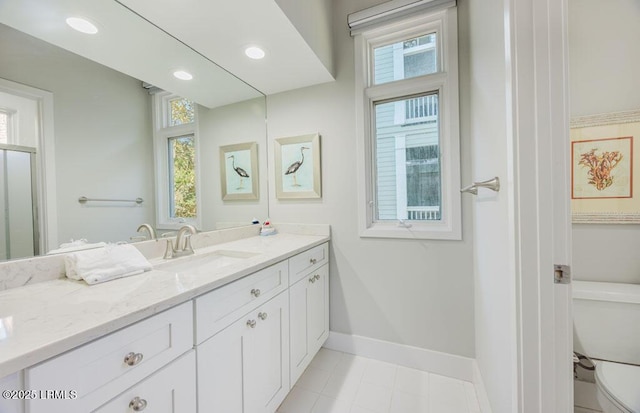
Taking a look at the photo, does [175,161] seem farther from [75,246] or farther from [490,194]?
[490,194]

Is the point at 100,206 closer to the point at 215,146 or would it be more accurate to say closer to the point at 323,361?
the point at 215,146

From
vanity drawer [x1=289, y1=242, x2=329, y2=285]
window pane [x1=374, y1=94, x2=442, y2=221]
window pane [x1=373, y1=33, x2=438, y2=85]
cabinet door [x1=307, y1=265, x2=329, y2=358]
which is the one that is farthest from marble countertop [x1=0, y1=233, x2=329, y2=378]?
window pane [x1=373, y1=33, x2=438, y2=85]

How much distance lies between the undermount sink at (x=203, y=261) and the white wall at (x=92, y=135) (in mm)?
A: 263

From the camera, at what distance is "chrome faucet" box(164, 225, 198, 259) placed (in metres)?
1.32

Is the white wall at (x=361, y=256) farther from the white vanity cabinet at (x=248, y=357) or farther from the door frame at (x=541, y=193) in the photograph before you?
the door frame at (x=541, y=193)

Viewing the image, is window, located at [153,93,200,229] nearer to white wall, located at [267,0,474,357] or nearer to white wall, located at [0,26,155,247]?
white wall, located at [0,26,155,247]

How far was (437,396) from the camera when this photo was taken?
148 cm

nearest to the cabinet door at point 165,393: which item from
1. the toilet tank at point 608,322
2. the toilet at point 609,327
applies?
the toilet at point 609,327

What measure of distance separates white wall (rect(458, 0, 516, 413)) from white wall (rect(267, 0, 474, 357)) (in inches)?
5.6

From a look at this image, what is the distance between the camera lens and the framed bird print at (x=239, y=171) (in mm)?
1938

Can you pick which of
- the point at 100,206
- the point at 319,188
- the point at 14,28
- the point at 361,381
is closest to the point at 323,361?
the point at 361,381

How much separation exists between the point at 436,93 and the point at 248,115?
1480mm

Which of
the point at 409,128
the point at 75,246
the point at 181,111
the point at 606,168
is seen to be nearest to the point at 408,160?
the point at 409,128

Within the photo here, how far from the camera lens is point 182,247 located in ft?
4.52
